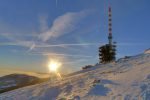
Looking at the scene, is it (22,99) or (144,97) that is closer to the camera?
(144,97)

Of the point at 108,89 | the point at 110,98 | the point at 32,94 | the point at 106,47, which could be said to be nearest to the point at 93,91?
the point at 108,89

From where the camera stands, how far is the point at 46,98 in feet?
68.5

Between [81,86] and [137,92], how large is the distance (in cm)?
604

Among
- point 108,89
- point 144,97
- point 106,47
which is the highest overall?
point 106,47

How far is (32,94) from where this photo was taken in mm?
23266

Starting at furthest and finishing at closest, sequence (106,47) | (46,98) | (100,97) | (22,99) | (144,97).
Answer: (106,47)
(22,99)
(46,98)
(100,97)
(144,97)

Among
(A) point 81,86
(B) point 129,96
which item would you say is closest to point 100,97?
(B) point 129,96

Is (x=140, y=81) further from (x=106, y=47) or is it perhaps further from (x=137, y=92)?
(x=106, y=47)

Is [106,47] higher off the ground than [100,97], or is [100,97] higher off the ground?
[106,47]

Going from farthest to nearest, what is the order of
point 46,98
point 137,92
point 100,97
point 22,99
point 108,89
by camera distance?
point 22,99, point 46,98, point 108,89, point 100,97, point 137,92

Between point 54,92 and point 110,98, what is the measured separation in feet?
20.9

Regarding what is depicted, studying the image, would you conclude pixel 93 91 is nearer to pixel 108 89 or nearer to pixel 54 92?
pixel 108 89

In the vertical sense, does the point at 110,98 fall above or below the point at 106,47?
below

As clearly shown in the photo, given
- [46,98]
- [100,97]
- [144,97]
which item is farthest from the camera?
[46,98]
